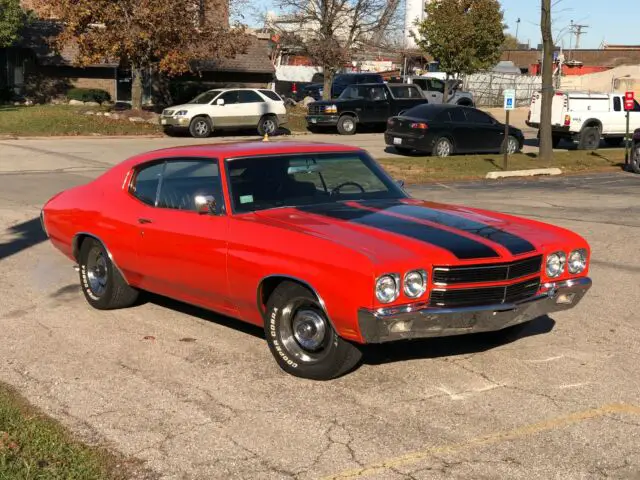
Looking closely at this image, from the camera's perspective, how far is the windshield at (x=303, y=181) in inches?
254

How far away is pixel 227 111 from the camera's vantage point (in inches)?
1197

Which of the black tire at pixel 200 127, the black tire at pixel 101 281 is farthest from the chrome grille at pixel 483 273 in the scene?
the black tire at pixel 200 127

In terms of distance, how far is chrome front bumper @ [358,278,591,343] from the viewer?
5227 millimetres

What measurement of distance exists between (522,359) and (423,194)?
34.9 feet

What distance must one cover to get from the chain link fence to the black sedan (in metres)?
33.0

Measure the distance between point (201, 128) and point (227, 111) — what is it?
3.55ft

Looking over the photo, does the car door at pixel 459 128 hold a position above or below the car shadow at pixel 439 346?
above

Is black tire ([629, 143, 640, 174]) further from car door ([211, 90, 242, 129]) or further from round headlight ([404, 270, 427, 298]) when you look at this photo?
round headlight ([404, 270, 427, 298])

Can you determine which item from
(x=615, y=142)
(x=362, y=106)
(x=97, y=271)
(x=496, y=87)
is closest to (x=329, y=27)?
(x=362, y=106)

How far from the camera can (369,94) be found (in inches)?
1307

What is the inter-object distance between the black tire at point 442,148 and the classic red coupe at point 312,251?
1706 centimetres

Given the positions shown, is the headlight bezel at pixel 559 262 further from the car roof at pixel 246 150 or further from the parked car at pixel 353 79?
the parked car at pixel 353 79

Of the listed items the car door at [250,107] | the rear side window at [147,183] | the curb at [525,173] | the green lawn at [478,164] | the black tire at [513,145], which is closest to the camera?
the rear side window at [147,183]

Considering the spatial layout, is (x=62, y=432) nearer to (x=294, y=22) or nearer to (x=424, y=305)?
(x=424, y=305)
